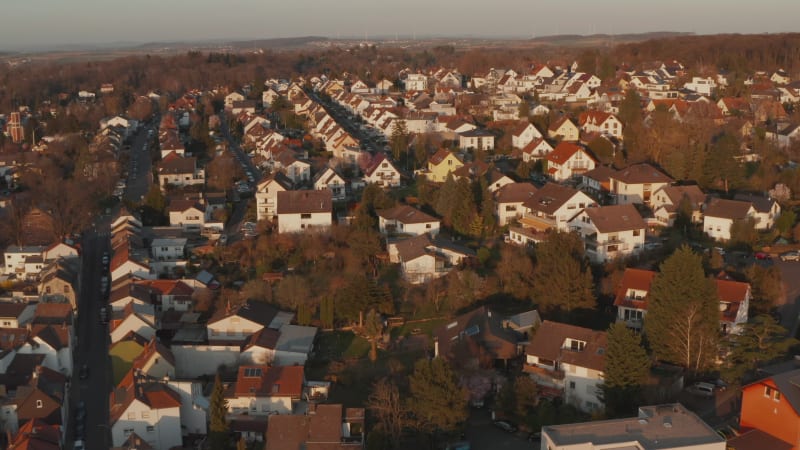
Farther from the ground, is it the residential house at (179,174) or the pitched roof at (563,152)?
the pitched roof at (563,152)

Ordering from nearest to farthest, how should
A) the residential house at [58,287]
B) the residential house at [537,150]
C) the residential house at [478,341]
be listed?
the residential house at [478,341], the residential house at [58,287], the residential house at [537,150]

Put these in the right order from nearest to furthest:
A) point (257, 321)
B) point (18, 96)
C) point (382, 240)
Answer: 1. point (257, 321)
2. point (382, 240)
3. point (18, 96)

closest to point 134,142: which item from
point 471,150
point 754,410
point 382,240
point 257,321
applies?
point 471,150

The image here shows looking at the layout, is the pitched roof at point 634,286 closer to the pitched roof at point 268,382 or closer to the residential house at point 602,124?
the pitched roof at point 268,382

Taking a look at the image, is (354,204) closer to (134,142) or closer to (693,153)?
(693,153)

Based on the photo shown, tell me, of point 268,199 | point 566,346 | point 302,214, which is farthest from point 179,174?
point 566,346

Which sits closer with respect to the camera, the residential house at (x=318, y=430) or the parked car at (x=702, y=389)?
the residential house at (x=318, y=430)

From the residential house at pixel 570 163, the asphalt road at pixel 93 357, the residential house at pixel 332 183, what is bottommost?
the asphalt road at pixel 93 357

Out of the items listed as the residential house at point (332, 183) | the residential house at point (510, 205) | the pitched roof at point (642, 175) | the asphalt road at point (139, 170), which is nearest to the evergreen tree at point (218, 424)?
the residential house at point (510, 205)
